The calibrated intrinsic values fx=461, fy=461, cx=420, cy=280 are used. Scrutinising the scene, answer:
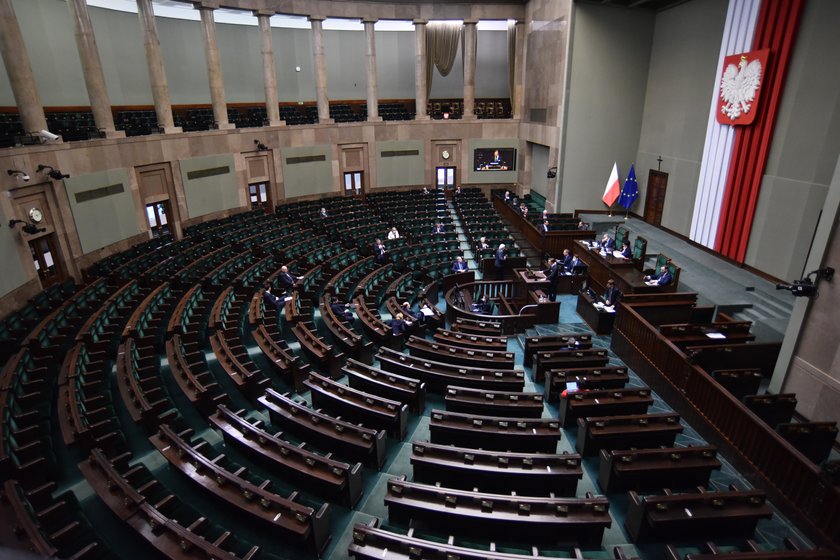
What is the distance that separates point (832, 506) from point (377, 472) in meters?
5.20

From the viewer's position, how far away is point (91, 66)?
1278cm

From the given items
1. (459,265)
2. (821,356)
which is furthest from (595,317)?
(821,356)

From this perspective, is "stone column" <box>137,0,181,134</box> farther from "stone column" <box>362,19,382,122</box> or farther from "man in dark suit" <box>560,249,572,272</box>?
"man in dark suit" <box>560,249,572,272</box>

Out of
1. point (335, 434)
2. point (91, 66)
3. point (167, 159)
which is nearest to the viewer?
point (335, 434)

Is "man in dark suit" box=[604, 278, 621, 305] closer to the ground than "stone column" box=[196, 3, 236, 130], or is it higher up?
closer to the ground

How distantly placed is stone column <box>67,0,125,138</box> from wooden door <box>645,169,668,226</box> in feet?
56.4

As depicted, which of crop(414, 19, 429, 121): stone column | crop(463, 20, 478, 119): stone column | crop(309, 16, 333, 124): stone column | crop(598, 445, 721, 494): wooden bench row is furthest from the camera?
crop(463, 20, 478, 119): stone column

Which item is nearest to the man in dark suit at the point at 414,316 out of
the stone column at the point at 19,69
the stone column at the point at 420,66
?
the stone column at the point at 19,69

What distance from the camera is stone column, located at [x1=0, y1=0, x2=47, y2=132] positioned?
34.7 feet

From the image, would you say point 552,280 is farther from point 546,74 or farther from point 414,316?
point 546,74

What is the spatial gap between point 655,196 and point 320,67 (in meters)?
14.1

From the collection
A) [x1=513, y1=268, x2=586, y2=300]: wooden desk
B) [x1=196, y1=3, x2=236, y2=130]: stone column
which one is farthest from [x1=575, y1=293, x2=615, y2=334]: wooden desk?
[x1=196, y1=3, x2=236, y2=130]: stone column

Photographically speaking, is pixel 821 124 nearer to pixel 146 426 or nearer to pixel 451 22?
pixel 146 426

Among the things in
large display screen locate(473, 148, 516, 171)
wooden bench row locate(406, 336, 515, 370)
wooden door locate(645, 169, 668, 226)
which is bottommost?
wooden bench row locate(406, 336, 515, 370)
